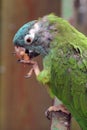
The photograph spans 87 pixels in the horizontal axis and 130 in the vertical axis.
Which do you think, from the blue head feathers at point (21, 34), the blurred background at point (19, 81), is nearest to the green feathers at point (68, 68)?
the blue head feathers at point (21, 34)

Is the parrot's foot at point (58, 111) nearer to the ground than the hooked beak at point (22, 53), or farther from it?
nearer to the ground

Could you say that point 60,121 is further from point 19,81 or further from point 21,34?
point 19,81

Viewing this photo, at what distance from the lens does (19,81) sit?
14.6ft

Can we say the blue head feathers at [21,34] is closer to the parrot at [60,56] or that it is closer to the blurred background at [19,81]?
the parrot at [60,56]

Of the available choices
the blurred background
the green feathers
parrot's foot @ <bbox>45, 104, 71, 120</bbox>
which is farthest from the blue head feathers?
the blurred background

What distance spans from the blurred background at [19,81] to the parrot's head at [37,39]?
1.30 metres

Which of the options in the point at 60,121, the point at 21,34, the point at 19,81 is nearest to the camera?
the point at 60,121

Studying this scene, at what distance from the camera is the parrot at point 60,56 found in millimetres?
2881

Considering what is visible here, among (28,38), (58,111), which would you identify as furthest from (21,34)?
(58,111)

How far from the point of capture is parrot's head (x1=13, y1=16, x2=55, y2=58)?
288 cm

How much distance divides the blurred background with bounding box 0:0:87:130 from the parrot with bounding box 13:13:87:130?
1.29 meters

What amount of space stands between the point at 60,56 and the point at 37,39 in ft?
0.39

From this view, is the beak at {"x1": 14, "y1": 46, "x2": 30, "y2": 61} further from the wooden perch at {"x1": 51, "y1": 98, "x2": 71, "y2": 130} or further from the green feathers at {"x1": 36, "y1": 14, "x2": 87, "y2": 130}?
the wooden perch at {"x1": 51, "y1": 98, "x2": 71, "y2": 130}

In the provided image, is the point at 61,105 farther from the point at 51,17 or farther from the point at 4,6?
the point at 4,6
